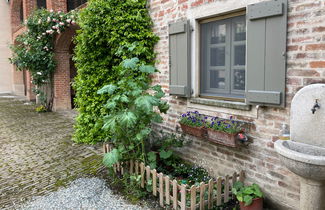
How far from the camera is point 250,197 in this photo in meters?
3.15

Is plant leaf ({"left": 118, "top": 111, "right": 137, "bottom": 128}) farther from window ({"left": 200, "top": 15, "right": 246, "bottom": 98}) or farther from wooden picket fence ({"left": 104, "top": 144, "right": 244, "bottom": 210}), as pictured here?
window ({"left": 200, "top": 15, "right": 246, "bottom": 98})

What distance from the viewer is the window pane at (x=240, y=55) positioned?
146 inches

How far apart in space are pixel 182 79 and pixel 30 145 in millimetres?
4164

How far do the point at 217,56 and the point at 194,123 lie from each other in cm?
110

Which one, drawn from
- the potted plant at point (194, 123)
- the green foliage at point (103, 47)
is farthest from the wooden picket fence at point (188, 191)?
the green foliage at point (103, 47)

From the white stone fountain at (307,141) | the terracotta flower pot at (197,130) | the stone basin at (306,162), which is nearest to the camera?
the stone basin at (306,162)

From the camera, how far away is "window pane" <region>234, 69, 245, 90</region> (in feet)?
12.3

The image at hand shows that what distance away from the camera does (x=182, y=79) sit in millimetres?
4438

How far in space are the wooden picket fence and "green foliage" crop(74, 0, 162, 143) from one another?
1.18 m

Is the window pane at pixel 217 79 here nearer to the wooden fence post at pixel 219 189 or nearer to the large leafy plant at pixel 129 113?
the large leafy plant at pixel 129 113

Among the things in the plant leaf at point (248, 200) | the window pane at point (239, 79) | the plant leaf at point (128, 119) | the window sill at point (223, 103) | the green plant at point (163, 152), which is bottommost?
the plant leaf at point (248, 200)

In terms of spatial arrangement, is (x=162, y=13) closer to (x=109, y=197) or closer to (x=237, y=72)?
(x=237, y=72)

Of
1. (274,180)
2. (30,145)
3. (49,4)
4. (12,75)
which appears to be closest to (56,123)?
(30,145)

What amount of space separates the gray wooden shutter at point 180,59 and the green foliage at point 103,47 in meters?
0.53
